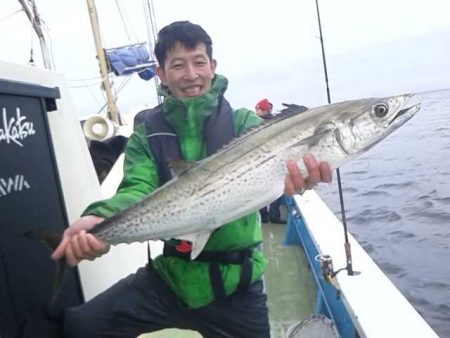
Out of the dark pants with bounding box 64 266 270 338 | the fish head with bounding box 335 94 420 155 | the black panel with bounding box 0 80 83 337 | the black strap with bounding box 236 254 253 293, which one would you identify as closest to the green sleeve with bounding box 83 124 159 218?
the black panel with bounding box 0 80 83 337

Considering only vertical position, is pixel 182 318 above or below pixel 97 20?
below

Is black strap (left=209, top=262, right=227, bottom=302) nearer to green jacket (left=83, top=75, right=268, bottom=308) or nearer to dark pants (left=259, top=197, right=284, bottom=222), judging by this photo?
green jacket (left=83, top=75, right=268, bottom=308)

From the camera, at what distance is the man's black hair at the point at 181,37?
2650mm

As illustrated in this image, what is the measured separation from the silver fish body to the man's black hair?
640mm

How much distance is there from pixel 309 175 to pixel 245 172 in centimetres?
27

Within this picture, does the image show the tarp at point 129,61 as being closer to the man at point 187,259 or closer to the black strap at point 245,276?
the man at point 187,259

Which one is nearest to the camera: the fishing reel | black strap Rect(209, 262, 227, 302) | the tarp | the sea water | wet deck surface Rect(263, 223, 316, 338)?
black strap Rect(209, 262, 227, 302)

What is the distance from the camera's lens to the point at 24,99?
2768 mm

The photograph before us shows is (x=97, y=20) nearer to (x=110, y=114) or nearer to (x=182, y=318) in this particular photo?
(x=110, y=114)

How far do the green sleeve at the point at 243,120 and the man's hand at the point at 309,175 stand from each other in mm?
582

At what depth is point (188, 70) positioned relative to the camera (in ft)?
8.67

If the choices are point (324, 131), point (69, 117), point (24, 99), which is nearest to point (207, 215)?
point (324, 131)

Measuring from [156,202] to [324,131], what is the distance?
2.57 ft

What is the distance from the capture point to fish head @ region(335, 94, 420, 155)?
90.7 inches
